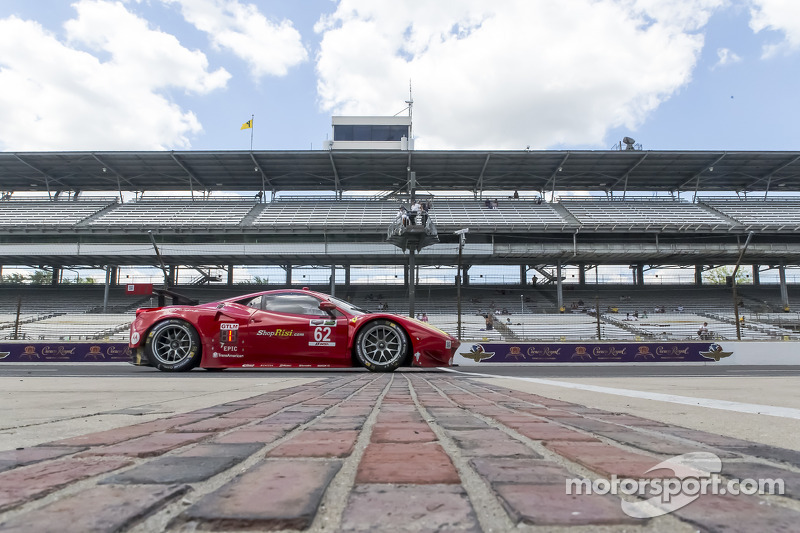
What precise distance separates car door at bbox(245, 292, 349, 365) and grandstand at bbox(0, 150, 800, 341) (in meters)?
18.5

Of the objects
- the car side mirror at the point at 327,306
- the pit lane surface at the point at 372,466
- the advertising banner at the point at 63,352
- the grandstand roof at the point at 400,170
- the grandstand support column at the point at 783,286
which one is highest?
the grandstand roof at the point at 400,170

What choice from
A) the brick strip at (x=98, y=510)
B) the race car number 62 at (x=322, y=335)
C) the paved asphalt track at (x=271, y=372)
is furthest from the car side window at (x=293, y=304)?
the brick strip at (x=98, y=510)

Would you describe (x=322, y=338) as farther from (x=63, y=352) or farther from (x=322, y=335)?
(x=63, y=352)

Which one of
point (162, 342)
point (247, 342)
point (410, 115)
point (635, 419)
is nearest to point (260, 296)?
Answer: point (247, 342)

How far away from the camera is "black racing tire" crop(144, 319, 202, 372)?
725cm

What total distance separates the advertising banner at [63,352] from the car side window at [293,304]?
1093 cm

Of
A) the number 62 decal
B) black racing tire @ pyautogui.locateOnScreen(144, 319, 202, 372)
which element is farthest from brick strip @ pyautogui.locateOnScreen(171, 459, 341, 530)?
black racing tire @ pyautogui.locateOnScreen(144, 319, 202, 372)

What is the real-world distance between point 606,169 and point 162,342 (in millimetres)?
32633

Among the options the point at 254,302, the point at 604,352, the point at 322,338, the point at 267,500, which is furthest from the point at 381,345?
the point at 604,352

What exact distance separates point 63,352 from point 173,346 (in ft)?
38.1

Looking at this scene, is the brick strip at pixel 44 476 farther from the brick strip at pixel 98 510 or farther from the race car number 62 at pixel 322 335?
the race car number 62 at pixel 322 335

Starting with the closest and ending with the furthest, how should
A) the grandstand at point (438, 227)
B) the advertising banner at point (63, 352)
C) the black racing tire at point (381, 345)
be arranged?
the black racing tire at point (381, 345), the advertising banner at point (63, 352), the grandstand at point (438, 227)

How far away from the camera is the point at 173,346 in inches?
289

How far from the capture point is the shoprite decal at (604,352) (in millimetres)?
17625
